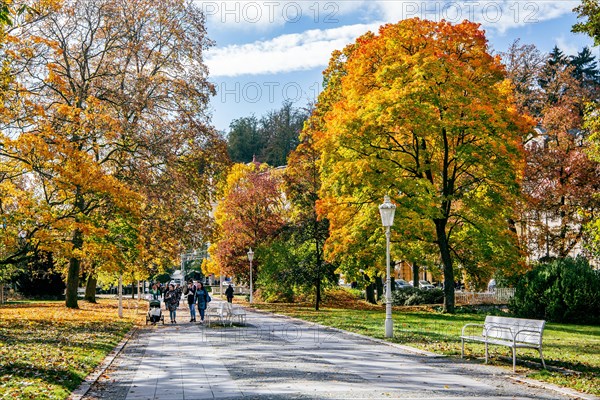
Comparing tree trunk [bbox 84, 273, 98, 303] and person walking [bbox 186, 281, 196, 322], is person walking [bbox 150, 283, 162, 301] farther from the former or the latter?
person walking [bbox 186, 281, 196, 322]

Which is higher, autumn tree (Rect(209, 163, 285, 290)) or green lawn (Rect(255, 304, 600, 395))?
autumn tree (Rect(209, 163, 285, 290))

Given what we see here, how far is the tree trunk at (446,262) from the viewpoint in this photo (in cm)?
3085

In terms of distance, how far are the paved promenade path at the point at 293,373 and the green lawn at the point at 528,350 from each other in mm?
756

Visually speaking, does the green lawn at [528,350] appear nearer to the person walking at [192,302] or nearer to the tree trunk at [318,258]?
the person walking at [192,302]

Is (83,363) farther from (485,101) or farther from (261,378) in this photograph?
(485,101)

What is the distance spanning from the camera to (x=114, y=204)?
82.1ft

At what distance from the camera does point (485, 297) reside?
41406 millimetres

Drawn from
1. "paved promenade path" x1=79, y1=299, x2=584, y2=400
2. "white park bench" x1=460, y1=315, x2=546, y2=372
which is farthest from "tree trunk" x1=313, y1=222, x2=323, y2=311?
"white park bench" x1=460, y1=315, x2=546, y2=372

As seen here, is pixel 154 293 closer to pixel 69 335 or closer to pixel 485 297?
pixel 69 335

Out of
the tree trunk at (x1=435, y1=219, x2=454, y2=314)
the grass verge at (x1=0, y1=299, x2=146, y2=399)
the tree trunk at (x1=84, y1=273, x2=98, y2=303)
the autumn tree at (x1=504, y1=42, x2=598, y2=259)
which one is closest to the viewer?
the grass verge at (x1=0, y1=299, x2=146, y2=399)

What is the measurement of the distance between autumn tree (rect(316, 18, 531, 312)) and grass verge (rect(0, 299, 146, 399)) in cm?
1167

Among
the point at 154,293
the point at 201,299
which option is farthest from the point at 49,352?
the point at 154,293

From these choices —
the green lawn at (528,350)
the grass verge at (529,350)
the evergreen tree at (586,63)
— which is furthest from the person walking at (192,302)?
the evergreen tree at (586,63)

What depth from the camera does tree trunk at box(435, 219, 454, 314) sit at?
30.8 meters
